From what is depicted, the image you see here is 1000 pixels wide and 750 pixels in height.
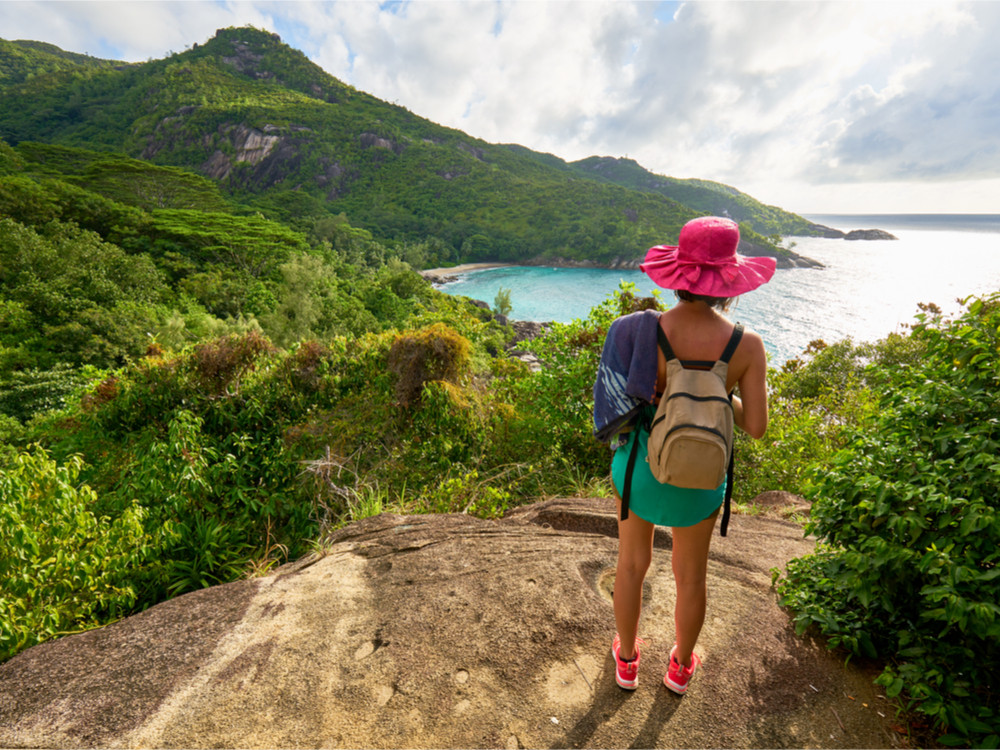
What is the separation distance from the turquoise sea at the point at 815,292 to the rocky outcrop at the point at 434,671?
3639cm

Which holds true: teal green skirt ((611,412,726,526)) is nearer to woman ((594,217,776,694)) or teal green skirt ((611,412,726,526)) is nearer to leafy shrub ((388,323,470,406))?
woman ((594,217,776,694))

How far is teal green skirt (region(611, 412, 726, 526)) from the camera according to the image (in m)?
1.63

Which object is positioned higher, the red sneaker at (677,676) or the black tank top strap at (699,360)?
the black tank top strap at (699,360)

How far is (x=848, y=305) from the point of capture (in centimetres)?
5047

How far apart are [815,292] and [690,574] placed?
2737 inches

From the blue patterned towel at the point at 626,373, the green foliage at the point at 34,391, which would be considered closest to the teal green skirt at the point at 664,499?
the blue patterned towel at the point at 626,373

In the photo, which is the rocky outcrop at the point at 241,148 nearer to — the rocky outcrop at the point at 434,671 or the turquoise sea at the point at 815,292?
the turquoise sea at the point at 815,292

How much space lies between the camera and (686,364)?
155 cm

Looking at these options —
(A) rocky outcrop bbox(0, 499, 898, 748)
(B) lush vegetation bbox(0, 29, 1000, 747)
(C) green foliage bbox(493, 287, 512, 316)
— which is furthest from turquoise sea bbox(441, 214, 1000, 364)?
(A) rocky outcrop bbox(0, 499, 898, 748)

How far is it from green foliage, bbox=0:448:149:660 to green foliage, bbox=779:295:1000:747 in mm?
4400

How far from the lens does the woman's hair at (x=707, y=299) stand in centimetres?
156

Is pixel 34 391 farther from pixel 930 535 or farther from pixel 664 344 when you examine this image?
pixel 930 535

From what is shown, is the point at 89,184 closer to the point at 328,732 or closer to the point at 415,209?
the point at 328,732

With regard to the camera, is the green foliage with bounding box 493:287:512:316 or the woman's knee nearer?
the woman's knee
